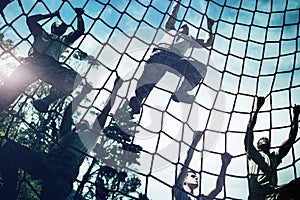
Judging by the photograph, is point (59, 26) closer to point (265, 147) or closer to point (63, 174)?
point (63, 174)

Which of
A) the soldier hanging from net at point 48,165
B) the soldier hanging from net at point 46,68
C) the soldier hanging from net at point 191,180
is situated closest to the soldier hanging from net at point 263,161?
the soldier hanging from net at point 191,180

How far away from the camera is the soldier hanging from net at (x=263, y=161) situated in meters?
2.51

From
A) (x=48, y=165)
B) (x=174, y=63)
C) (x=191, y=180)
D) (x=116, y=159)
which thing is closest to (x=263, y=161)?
(x=191, y=180)

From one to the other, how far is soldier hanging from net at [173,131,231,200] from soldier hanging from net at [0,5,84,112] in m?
1.36

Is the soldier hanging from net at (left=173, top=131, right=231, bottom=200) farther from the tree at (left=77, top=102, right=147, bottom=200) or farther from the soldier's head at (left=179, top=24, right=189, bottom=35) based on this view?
the soldier's head at (left=179, top=24, right=189, bottom=35)

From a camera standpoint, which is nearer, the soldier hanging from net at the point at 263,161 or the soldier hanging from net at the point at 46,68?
the soldier hanging from net at the point at 263,161

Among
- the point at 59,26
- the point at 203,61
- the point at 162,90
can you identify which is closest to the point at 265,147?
the point at 162,90

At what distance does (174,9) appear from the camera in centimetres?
404

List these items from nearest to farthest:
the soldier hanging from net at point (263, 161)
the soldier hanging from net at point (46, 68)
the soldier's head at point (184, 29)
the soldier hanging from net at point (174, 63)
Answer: the soldier hanging from net at point (263, 161) → the soldier hanging from net at point (46, 68) → the soldier hanging from net at point (174, 63) → the soldier's head at point (184, 29)

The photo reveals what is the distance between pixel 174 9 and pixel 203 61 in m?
0.76

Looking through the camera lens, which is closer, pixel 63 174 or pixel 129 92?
pixel 63 174

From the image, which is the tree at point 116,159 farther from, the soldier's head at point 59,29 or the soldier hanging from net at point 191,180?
the soldier's head at point 59,29

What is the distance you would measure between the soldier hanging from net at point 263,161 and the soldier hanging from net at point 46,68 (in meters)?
1.79

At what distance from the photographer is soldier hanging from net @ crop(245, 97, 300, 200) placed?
98.9 inches
